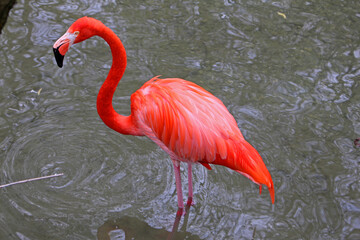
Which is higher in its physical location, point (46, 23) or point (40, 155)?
point (46, 23)

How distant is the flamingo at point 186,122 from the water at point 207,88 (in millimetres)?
542

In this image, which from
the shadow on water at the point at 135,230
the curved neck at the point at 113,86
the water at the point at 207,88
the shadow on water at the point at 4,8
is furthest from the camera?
the water at the point at 207,88

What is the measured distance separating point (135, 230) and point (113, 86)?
3.72ft

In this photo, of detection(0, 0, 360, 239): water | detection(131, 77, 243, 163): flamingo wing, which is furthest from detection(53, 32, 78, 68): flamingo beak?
detection(0, 0, 360, 239): water

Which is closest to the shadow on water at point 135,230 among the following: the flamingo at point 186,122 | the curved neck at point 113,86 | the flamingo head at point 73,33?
the flamingo at point 186,122

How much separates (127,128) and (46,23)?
273cm

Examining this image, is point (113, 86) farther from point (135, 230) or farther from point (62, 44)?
point (135, 230)

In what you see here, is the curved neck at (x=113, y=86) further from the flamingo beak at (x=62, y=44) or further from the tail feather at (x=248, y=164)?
the tail feather at (x=248, y=164)

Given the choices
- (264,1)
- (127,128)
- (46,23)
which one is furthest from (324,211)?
(46,23)

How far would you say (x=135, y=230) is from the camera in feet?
11.4

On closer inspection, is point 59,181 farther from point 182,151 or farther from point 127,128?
point 182,151

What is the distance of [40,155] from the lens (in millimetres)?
3941

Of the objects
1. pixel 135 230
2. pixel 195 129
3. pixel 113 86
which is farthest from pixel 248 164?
pixel 113 86

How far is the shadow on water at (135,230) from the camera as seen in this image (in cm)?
345
